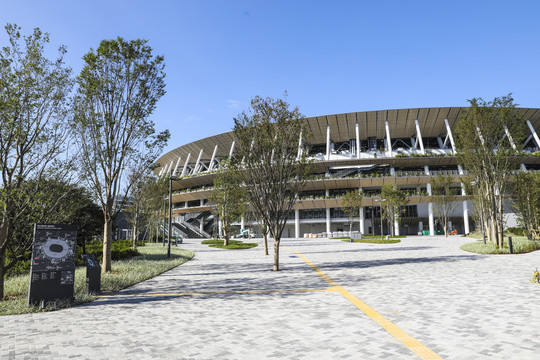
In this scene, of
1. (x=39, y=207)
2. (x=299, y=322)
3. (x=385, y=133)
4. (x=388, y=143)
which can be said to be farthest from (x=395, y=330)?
(x=385, y=133)

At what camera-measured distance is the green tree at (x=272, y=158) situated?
14438mm

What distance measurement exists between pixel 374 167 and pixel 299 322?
50.9 m

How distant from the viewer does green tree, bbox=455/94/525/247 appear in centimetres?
2100

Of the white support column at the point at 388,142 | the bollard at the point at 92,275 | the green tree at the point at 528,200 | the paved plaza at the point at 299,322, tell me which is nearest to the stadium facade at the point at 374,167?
the white support column at the point at 388,142

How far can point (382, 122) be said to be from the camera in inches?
2221

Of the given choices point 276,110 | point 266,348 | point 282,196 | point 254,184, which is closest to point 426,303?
point 266,348

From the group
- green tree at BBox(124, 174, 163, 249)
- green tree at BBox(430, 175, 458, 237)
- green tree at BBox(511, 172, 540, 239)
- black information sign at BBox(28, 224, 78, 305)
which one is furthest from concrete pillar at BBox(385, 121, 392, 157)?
black information sign at BBox(28, 224, 78, 305)

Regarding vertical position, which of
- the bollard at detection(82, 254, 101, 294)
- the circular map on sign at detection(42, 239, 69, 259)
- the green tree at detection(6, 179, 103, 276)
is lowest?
the bollard at detection(82, 254, 101, 294)

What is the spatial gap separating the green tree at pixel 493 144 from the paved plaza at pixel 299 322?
11.2 metres

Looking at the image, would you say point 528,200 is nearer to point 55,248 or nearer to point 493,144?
point 493,144

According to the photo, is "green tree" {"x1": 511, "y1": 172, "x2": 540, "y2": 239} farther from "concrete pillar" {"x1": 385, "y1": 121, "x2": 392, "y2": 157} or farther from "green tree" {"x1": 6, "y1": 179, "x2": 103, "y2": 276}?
"green tree" {"x1": 6, "y1": 179, "x2": 103, "y2": 276}

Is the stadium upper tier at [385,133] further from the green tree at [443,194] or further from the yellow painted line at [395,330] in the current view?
the yellow painted line at [395,330]

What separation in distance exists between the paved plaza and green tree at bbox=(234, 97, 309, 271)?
3.92m

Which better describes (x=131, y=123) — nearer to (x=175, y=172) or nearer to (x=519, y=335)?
(x=519, y=335)
